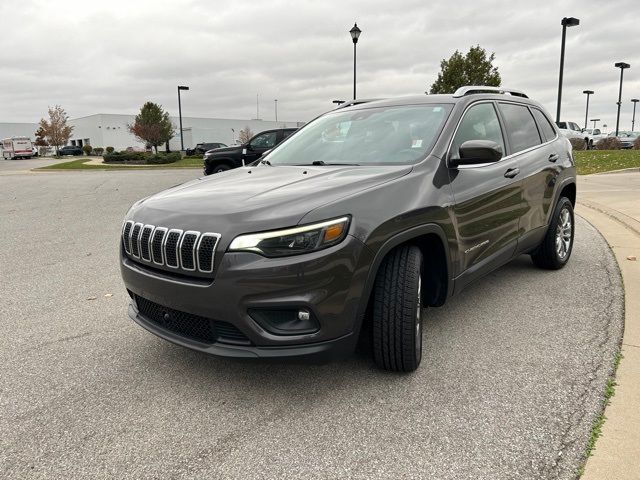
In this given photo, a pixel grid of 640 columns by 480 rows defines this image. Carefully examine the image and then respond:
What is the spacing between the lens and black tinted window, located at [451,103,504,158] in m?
3.55

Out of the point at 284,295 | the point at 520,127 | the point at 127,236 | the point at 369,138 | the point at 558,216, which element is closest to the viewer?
the point at 284,295

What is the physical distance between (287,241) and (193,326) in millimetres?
757

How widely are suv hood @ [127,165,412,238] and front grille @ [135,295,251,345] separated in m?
0.49

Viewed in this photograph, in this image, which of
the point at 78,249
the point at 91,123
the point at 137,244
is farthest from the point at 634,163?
the point at 91,123

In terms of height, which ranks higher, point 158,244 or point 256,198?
point 256,198

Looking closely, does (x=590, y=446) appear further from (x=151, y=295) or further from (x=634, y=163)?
(x=634, y=163)

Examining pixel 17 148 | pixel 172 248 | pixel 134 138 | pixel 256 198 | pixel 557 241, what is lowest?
pixel 557 241

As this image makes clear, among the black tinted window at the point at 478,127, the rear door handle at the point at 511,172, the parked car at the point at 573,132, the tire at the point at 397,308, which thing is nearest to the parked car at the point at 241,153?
the black tinted window at the point at 478,127

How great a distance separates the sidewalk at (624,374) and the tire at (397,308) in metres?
1.01

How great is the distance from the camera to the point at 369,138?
12.3ft

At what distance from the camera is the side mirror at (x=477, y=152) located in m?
3.17

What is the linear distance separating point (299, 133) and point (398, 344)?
7.92ft

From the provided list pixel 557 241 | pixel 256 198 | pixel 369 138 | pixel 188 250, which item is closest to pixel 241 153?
pixel 557 241

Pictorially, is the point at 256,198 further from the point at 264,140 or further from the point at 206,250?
the point at 264,140
